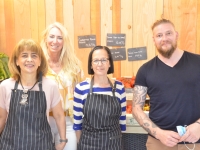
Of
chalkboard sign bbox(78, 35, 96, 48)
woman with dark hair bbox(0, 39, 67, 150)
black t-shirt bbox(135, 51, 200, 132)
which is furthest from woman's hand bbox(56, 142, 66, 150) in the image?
chalkboard sign bbox(78, 35, 96, 48)

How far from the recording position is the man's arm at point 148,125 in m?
1.73

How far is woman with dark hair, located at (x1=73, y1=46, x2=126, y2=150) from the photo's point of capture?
183 centimetres

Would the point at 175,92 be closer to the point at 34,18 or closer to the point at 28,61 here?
the point at 28,61

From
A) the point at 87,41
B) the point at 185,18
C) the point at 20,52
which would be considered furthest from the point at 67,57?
the point at 185,18

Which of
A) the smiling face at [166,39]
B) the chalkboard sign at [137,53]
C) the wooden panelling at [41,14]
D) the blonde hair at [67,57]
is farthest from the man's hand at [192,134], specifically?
the wooden panelling at [41,14]

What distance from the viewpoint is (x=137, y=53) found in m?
2.92

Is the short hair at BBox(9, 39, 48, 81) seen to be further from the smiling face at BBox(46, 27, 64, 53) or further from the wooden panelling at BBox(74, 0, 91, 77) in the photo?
the wooden panelling at BBox(74, 0, 91, 77)

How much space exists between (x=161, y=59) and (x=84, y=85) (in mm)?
564

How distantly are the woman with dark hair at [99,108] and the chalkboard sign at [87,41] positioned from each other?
107 centimetres

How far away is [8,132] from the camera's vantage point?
1694 millimetres

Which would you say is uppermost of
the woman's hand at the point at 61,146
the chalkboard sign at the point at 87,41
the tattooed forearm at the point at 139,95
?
the chalkboard sign at the point at 87,41

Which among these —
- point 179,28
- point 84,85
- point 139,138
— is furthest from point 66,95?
point 179,28

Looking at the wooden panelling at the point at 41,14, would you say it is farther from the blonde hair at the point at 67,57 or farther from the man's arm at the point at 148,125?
the man's arm at the point at 148,125

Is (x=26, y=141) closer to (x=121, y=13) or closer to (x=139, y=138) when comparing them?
(x=139, y=138)
